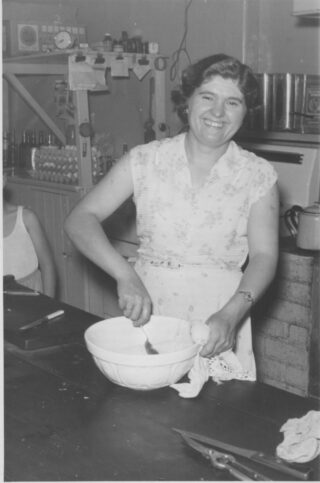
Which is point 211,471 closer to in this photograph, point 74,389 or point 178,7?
point 74,389

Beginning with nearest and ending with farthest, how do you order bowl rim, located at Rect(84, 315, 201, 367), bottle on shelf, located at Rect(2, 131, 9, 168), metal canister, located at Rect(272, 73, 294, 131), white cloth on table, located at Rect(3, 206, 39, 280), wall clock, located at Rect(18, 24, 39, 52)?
bowl rim, located at Rect(84, 315, 201, 367), white cloth on table, located at Rect(3, 206, 39, 280), metal canister, located at Rect(272, 73, 294, 131), wall clock, located at Rect(18, 24, 39, 52), bottle on shelf, located at Rect(2, 131, 9, 168)

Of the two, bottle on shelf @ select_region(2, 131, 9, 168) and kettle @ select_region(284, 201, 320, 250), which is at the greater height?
bottle on shelf @ select_region(2, 131, 9, 168)

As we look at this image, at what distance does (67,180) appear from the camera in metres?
4.02

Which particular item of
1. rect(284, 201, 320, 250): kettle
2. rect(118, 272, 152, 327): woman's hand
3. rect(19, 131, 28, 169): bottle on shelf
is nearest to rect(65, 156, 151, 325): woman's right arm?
rect(118, 272, 152, 327): woman's hand

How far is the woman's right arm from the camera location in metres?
1.66

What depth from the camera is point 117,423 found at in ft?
4.47

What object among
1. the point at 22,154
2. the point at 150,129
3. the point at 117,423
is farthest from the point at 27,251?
the point at 22,154

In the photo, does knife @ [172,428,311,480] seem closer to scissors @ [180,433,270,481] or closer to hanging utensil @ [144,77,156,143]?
scissors @ [180,433,270,481]

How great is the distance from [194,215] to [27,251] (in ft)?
3.21

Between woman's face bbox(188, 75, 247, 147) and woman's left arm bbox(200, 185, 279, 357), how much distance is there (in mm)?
220

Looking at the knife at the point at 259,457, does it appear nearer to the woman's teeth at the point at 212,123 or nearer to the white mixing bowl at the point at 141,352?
the white mixing bowl at the point at 141,352

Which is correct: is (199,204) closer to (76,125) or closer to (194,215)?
(194,215)

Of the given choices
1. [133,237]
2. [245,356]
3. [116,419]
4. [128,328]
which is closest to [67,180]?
[133,237]

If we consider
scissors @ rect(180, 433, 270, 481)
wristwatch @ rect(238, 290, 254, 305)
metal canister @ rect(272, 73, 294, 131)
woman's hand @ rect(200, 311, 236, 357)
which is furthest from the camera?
metal canister @ rect(272, 73, 294, 131)
